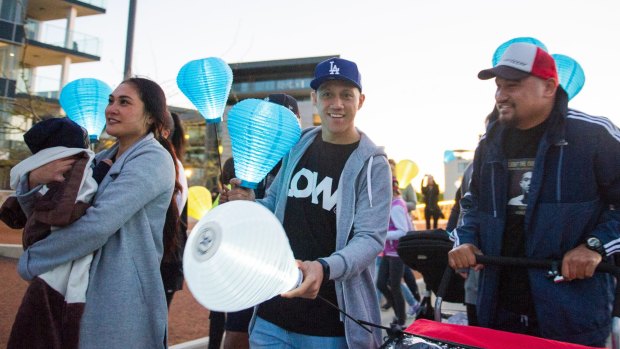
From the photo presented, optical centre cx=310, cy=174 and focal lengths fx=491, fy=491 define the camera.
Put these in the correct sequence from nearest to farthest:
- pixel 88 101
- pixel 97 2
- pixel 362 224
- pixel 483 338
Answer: pixel 483 338, pixel 362 224, pixel 88 101, pixel 97 2

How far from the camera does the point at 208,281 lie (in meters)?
1.24

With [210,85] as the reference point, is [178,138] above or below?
below

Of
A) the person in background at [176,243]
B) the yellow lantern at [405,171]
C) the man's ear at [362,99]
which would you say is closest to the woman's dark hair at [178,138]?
the person in background at [176,243]

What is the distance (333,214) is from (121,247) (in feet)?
3.31

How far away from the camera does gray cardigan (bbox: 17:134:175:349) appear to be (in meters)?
2.18

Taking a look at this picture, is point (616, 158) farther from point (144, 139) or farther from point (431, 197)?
point (431, 197)

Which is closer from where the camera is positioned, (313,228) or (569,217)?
(569,217)

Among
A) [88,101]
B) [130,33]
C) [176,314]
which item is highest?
[130,33]

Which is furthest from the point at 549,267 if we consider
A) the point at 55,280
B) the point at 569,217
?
the point at 55,280

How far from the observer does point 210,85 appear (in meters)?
3.58

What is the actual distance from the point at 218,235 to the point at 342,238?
1.08 metres

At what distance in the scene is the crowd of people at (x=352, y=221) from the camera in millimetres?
2076

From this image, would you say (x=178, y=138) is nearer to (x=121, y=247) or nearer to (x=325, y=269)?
(x=121, y=247)

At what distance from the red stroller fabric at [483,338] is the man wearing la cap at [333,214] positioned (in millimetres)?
418
